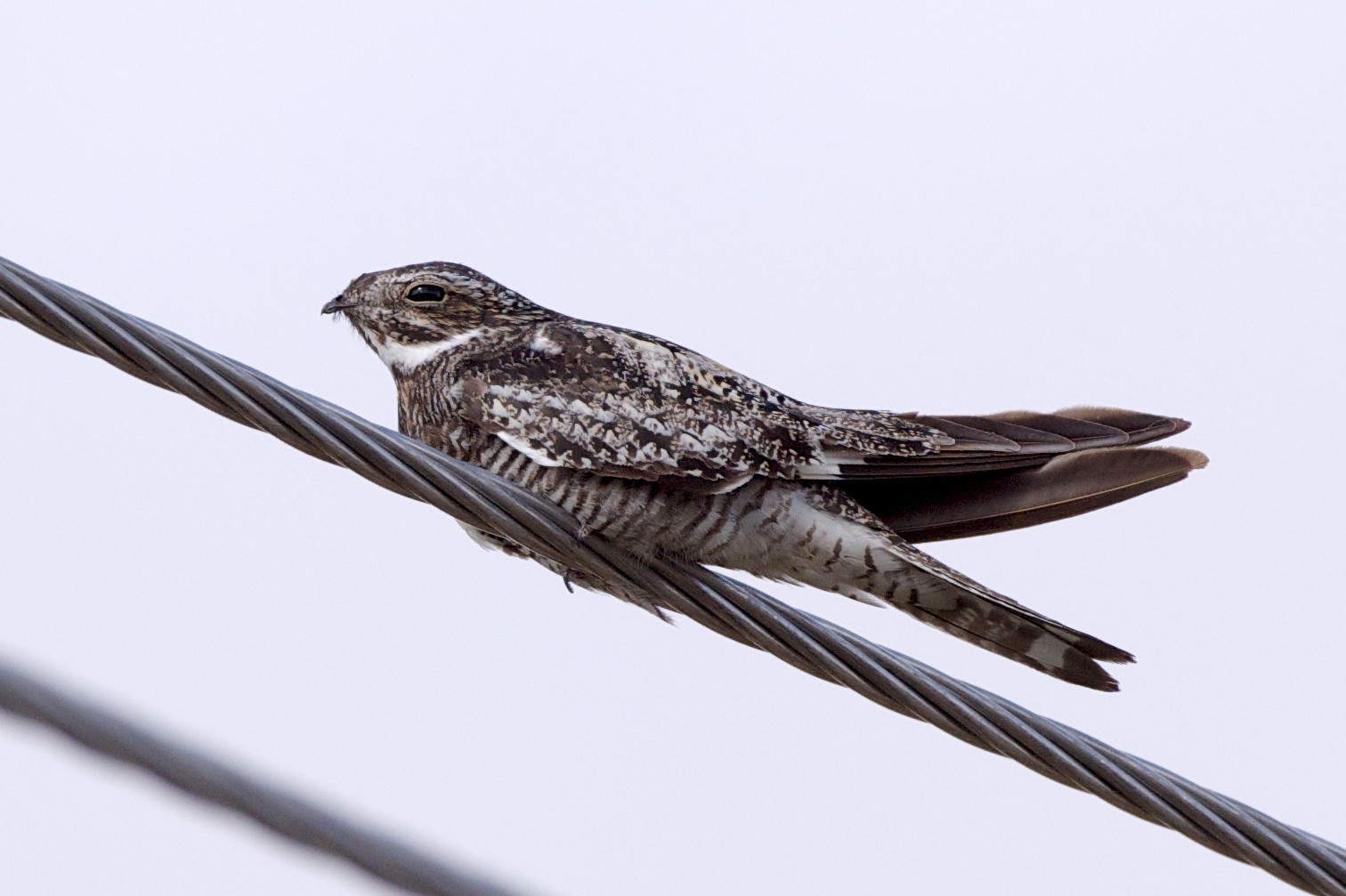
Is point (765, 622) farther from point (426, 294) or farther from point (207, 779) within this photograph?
point (426, 294)

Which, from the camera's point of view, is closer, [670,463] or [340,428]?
→ [340,428]

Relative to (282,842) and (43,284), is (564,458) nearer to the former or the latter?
(43,284)

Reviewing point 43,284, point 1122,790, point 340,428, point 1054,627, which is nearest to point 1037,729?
point 1122,790

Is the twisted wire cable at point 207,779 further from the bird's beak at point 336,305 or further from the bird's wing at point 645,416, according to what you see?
the bird's beak at point 336,305

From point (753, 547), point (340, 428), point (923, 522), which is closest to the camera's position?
point (340, 428)

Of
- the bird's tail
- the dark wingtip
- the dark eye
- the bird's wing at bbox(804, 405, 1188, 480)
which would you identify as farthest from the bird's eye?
the dark wingtip

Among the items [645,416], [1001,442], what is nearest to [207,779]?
[645,416]

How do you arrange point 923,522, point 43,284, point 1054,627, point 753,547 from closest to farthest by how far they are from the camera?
1. point 43,284
2. point 1054,627
3. point 753,547
4. point 923,522
